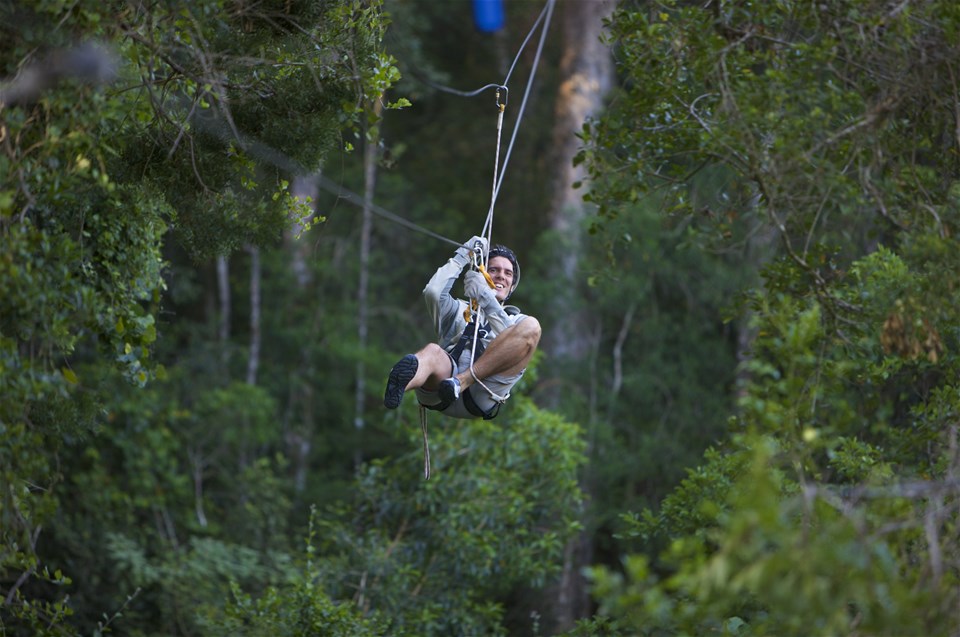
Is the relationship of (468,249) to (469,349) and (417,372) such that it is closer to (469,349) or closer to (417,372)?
(469,349)

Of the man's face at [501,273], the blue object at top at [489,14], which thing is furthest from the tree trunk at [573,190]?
the man's face at [501,273]

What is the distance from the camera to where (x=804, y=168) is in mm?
6215

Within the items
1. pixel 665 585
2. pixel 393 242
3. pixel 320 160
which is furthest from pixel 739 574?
pixel 393 242

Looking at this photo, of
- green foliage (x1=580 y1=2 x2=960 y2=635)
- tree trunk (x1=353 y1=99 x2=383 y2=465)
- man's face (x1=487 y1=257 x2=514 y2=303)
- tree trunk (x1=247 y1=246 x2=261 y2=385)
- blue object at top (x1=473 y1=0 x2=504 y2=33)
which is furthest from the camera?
tree trunk (x1=353 y1=99 x2=383 y2=465)

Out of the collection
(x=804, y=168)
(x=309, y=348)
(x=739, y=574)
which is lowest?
(x=739, y=574)

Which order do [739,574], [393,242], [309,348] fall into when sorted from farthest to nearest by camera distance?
[393,242] → [309,348] → [739,574]

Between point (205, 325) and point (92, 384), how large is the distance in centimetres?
369

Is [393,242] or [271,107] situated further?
[393,242]

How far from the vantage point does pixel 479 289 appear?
658cm

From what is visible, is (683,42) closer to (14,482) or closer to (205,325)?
(14,482)

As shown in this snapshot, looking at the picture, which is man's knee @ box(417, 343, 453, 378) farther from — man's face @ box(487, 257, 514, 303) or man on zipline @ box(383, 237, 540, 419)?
man's face @ box(487, 257, 514, 303)

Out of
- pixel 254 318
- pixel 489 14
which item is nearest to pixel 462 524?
pixel 254 318

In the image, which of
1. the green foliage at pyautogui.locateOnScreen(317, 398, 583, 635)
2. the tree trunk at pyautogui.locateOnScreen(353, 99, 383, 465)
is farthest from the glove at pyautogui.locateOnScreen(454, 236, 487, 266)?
the tree trunk at pyautogui.locateOnScreen(353, 99, 383, 465)

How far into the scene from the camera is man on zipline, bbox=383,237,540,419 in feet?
21.3
